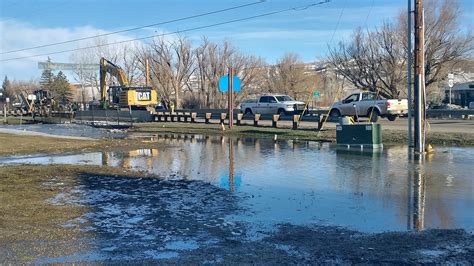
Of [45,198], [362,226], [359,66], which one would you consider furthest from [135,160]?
[359,66]

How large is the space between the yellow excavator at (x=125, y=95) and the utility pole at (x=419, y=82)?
31915mm

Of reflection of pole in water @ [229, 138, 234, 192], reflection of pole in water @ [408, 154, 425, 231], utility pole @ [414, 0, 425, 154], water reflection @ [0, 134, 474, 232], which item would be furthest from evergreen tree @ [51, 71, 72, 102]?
reflection of pole in water @ [408, 154, 425, 231]

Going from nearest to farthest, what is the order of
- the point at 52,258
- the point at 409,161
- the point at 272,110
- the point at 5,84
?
the point at 52,258 → the point at 409,161 → the point at 272,110 → the point at 5,84

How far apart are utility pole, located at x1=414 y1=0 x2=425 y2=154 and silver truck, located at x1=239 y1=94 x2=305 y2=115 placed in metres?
22.1

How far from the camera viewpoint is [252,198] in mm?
9859

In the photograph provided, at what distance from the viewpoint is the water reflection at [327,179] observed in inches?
323

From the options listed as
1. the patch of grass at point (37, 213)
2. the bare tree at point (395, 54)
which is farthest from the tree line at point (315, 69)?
the patch of grass at point (37, 213)

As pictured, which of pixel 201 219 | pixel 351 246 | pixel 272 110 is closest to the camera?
pixel 351 246

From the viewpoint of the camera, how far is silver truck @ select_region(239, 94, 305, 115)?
39969 millimetres

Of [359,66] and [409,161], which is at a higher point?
[359,66]

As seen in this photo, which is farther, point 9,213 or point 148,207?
point 148,207

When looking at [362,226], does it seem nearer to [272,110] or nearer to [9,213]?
[9,213]

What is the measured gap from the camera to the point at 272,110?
135 ft

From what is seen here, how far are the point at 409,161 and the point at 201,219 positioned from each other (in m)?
9.14
